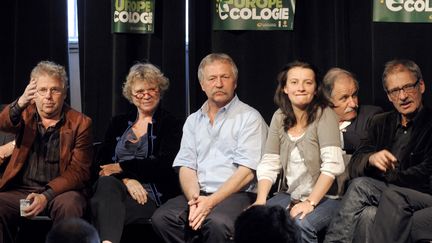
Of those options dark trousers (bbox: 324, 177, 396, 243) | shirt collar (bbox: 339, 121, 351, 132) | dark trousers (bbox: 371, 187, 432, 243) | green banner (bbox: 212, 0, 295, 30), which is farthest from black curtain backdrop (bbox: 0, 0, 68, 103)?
dark trousers (bbox: 371, 187, 432, 243)

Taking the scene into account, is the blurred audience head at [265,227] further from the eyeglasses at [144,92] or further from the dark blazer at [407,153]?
the eyeglasses at [144,92]

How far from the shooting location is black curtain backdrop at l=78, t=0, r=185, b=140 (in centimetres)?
450

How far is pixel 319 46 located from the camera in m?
4.36

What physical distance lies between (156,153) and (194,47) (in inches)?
34.0

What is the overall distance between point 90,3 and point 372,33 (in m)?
1.81

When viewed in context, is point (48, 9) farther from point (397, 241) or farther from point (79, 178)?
point (397, 241)

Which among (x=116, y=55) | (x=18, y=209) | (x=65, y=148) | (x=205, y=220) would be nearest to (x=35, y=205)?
(x=18, y=209)

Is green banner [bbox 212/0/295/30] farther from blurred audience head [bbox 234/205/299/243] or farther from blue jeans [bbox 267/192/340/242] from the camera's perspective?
blurred audience head [bbox 234/205/299/243]

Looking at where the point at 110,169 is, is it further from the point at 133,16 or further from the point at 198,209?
the point at 133,16

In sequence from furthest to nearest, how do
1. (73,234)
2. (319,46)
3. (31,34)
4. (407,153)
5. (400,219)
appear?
(31,34) < (319,46) < (407,153) < (400,219) < (73,234)

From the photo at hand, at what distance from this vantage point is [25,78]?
4633 millimetres

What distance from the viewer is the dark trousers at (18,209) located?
352 cm

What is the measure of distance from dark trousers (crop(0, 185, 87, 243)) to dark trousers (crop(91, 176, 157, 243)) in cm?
9

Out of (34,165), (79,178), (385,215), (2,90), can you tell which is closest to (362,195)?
(385,215)
